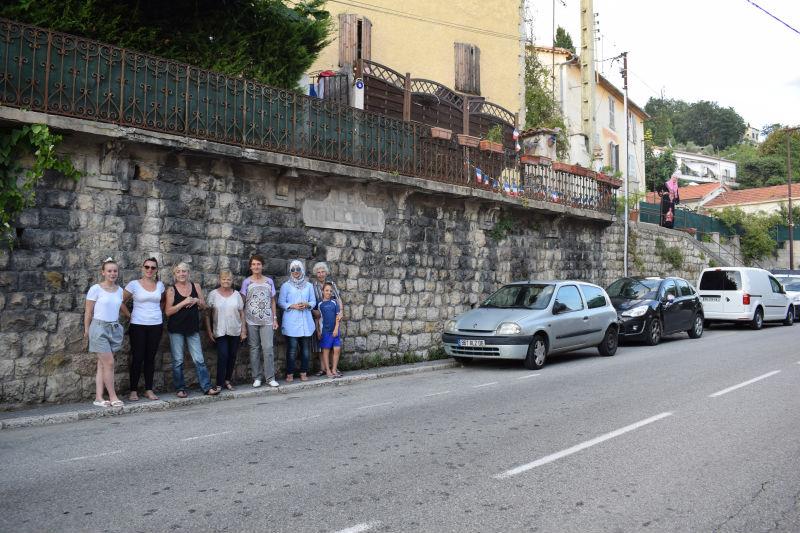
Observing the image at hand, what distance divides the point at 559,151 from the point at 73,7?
1980 centimetres

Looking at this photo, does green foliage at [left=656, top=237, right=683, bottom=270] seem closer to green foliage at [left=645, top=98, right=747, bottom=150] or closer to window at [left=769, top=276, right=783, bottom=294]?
window at [left=769, top=276, right=783, bottom=294]

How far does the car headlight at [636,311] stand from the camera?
50.6 ft

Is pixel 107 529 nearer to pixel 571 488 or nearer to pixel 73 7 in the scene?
pixel 571 488

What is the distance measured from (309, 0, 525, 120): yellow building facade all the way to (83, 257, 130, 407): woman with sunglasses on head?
10.9m

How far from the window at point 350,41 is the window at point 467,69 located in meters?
3.86

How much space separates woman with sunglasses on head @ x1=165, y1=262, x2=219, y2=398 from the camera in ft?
28.9

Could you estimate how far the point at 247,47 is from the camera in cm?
1200

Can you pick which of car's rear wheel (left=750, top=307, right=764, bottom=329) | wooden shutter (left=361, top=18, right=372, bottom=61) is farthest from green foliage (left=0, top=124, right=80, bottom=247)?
car's rear wheel (left=750, top=307, right=764, bottom=329)

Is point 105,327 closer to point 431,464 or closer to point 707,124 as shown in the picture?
point 431,464

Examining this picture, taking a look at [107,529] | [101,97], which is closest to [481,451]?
[107,529]

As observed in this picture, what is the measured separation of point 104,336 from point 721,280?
688 inches

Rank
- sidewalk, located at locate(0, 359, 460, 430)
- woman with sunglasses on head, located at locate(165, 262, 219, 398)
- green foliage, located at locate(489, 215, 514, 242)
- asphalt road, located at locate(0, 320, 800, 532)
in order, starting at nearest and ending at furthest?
asphalt road, located at locate(0, 320, 800, 532), sidewalk, located at locate(0, 359, 460, 430), woman with sunglasses on head, located at locate(165, 262, 219, 398), green foliage, located at locate(489, 215, 514, 242)

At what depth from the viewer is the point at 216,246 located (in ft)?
33.0

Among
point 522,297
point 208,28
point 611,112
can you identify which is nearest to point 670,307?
point 522,297
